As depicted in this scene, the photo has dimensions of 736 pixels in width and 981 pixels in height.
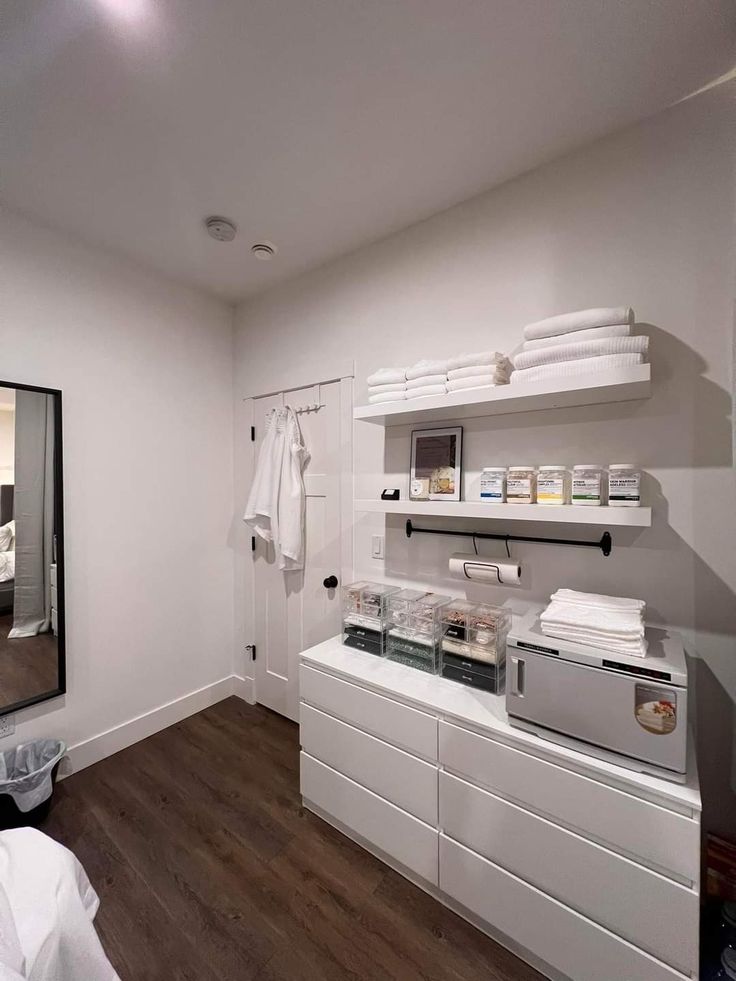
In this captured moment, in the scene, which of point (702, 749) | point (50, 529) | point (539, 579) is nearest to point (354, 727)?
point (539, 579)

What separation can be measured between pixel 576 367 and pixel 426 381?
0.59 metres

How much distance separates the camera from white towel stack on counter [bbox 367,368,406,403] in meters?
1.83

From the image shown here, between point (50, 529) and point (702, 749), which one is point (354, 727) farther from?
point (50, 529)

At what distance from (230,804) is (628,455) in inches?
92.3

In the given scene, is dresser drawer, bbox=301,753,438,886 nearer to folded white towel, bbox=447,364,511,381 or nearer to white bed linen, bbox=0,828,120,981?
white bed linen, bbox=0,828,120,981

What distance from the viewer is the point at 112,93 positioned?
1.37 meters

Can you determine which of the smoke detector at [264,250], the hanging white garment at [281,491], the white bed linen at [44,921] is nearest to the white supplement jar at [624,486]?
the hanging white garment at [281,491]

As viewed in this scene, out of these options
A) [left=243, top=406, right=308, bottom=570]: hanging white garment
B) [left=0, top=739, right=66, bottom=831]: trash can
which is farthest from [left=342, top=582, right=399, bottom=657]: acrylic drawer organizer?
[left=0, top=739, right=66, bottom=831]: trash can

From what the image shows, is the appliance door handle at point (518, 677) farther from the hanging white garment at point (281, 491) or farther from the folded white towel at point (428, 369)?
the hanging white garment at point (281, 491)

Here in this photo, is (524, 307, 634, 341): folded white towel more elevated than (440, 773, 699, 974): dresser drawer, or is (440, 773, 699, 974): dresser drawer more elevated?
(524, 307, 634, 341): folded white towel

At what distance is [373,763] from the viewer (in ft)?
5.37

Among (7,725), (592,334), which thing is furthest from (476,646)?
(7,725)

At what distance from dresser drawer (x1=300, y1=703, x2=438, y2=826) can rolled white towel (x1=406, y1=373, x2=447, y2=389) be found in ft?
4.80

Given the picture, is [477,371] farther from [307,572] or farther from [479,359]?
[307,572]
